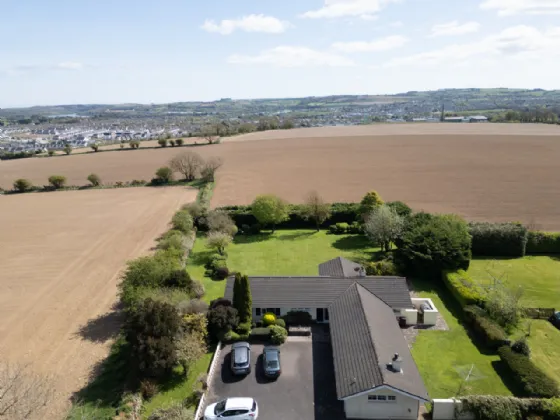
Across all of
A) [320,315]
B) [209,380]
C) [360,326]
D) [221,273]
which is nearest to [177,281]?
[221,273]

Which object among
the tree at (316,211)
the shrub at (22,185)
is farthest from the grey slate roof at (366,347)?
the shrub at (22,185)

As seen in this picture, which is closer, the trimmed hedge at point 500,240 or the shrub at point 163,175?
the trimmed hedge at point 500,240

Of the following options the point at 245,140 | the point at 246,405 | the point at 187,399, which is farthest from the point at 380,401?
the point at 245,140

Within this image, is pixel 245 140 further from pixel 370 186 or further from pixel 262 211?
pixel 262 211

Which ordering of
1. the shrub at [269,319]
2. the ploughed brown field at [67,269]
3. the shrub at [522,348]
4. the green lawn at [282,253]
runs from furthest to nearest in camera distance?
the green lawn at [282,253]
the shrub at [269,319]
the ploughed brown field at [67,269]
the shrub at [522,348]

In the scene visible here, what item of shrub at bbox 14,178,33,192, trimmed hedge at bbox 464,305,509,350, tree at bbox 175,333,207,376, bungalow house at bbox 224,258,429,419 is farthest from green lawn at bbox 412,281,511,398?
shrub at bbox 14,178,33,192

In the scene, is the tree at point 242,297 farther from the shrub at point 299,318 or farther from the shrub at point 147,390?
the shrub at point 147,390

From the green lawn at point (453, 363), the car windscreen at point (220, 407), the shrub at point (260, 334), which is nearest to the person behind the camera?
the car windscreen at point (220, 407)

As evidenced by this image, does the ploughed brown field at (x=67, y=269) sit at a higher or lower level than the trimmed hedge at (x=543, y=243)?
lower

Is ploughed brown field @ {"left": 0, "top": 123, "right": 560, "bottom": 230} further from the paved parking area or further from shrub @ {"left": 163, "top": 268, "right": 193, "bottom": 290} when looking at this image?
the paved parking area
